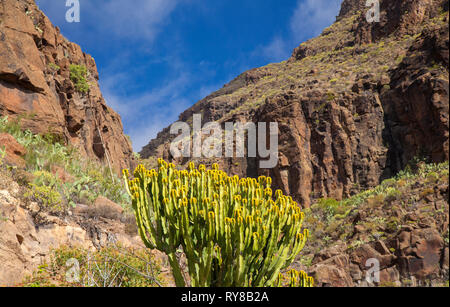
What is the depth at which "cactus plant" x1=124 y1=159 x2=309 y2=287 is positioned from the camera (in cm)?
535

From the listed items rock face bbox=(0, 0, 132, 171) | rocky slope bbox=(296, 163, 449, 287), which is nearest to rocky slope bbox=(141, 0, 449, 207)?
rocky slope bbox=(296, 163, 449, 287)

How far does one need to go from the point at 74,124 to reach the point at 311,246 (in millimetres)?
14008

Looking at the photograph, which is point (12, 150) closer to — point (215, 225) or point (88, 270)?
point (88, 270)

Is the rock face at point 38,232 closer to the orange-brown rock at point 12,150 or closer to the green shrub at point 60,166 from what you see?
the green shrub at point 60,166

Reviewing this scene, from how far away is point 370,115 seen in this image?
1024 inches

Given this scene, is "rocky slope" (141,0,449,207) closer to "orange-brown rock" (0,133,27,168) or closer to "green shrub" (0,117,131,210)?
"green shrub" (0,117,131,210)

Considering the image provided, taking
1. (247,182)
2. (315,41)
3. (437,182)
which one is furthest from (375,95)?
(315,41)

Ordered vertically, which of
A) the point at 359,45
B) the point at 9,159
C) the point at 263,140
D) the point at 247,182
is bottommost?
the point at 247,182

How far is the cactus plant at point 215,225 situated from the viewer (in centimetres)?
535

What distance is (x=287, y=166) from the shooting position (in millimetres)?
26844

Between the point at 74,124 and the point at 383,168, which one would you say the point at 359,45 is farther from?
the point at 74,124

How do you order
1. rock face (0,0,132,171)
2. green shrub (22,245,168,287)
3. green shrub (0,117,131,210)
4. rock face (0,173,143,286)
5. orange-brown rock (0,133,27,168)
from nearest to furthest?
rock face (0,173,143,286) → green shrub (22,245,168,287) → green shrub (0,117,131,210) → orange-brown rock (0,133,27,168) → rock face (0,0,132,171)

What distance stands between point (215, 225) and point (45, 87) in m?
13.5

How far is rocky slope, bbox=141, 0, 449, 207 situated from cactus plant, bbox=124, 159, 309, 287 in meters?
17.4
